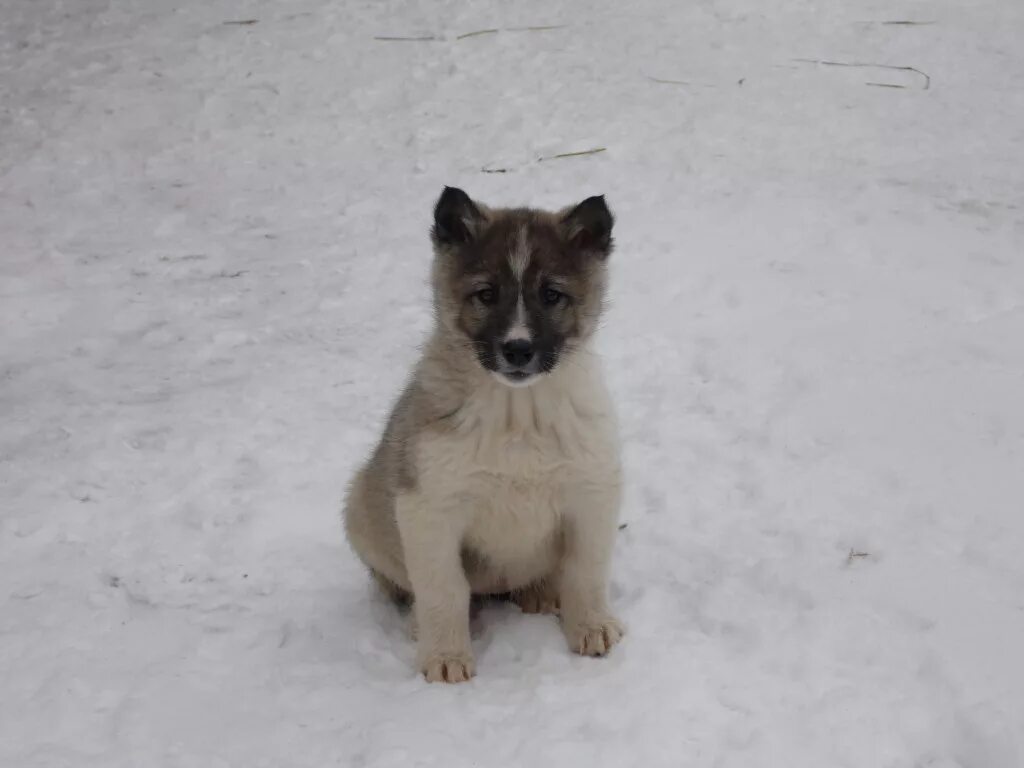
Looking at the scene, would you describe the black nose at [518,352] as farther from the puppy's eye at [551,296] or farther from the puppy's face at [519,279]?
the puppy's eye at [551,296]

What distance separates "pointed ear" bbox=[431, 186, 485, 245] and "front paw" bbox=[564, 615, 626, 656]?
1.64 meters

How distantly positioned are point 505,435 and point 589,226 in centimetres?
94

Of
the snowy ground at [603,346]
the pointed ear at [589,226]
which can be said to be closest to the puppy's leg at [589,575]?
the snowy ground at [603,346]

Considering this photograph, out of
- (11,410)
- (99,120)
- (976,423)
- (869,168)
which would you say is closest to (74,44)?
(99,120)

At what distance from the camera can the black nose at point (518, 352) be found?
360 centimetres

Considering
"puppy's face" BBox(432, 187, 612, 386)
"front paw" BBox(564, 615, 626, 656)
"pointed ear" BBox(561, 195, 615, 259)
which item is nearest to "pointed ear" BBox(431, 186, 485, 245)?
"puppy's face" BBox(432, 187, 612, 386)

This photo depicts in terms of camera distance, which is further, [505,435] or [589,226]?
[589,226]

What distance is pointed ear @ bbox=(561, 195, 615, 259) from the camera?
3.95 metres

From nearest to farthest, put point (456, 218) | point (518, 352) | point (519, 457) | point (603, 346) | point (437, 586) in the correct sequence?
point (518, 352), point (519, 457), point (437, 586), point (456, 218), point (603, 346)

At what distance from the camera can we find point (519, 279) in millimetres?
3777

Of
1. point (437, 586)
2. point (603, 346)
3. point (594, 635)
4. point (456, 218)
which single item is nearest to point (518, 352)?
point (456, 218)

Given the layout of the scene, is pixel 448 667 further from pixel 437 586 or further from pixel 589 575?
pixel 589 575

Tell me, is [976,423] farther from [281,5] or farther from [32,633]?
[281,5]

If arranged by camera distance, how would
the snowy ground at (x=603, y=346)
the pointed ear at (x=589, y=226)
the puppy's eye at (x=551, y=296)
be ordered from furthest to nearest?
the pointed ear at (x=589, y=226)
the puppy's eye at (x=551, y=296)
the snowy ground at (x=603, y=346)
